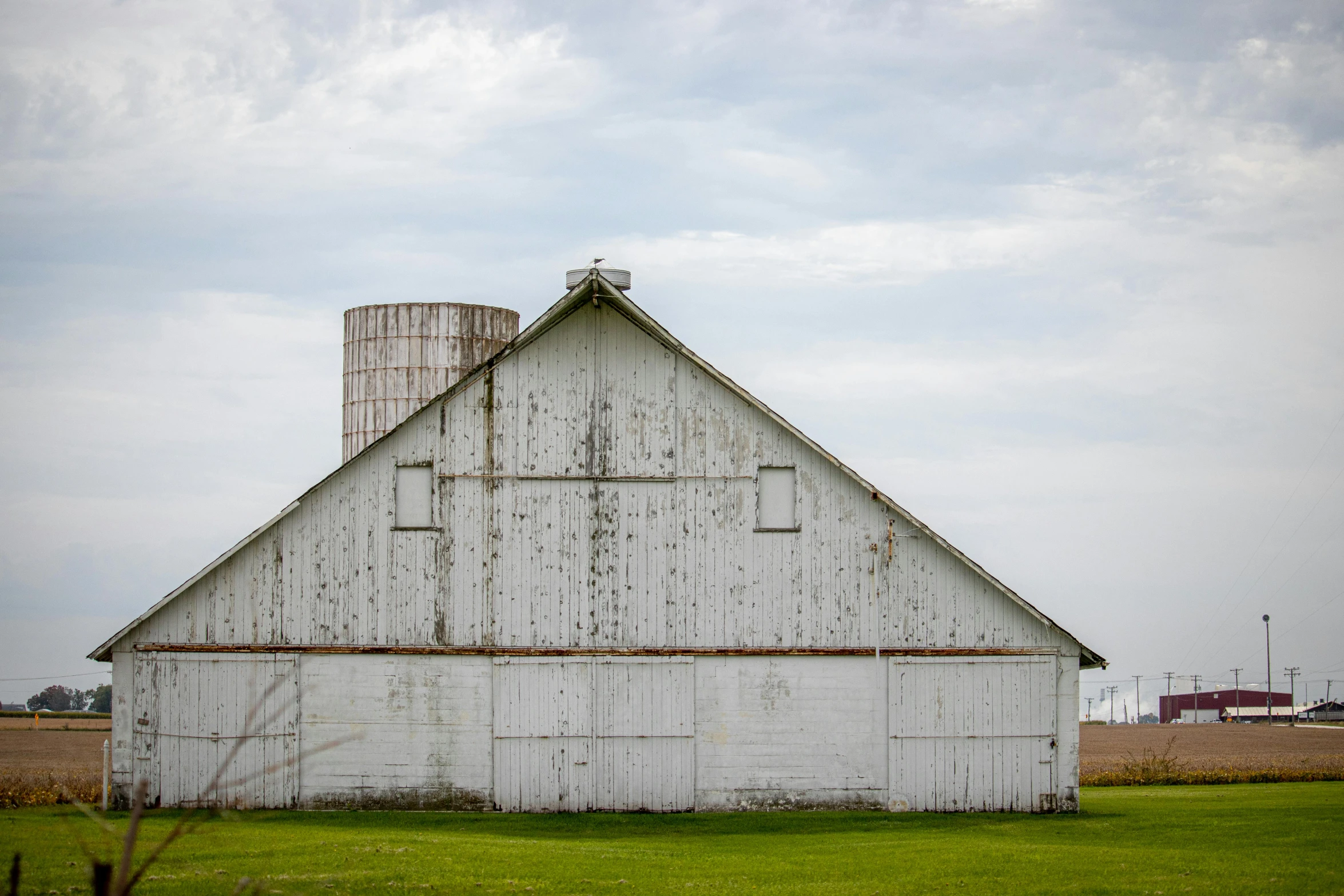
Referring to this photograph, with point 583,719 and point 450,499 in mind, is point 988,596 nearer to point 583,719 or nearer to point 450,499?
point 583,719

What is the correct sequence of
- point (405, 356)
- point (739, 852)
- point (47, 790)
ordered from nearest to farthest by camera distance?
point (739, 852), point (47, 790), point (405, 356)

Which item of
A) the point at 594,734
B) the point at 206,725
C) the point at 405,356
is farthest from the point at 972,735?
the point at 405,356

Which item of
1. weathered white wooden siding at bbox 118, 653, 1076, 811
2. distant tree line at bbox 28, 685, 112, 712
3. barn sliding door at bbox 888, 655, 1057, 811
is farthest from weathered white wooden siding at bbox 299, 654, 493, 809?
distant tree line at bbox 28, 685, 112, 712

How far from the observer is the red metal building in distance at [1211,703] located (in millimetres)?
151375

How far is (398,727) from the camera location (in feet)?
73.0

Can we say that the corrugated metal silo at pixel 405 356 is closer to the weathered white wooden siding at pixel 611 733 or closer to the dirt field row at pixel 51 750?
the weathered white wooden siding at pixel 611 733

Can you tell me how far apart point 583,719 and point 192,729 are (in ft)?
21.7

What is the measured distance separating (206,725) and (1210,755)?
36044 mm

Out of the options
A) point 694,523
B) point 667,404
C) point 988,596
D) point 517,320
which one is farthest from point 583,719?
point 517,320

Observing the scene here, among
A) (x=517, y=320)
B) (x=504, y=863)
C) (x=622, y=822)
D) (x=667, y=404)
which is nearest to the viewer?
(x=504, y=863)

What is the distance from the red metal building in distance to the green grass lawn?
13929 centimetres

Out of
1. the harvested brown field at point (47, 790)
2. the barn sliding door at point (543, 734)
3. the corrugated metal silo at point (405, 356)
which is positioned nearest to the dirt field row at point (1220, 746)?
the barn sliding door at point (543, 734)

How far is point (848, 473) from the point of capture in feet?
74.1

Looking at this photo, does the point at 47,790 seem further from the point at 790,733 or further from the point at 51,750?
the point at 51,750
